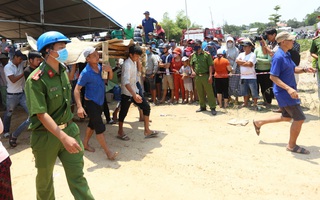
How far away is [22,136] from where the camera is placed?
605cm

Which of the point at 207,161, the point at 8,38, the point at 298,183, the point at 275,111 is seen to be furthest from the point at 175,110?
the point at 8,38

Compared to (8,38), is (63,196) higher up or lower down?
lower down

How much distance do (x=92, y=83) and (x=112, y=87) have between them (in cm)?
394

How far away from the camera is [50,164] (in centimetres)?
261

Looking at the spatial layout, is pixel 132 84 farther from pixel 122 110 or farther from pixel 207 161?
pixel 207 161

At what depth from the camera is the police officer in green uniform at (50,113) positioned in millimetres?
2484

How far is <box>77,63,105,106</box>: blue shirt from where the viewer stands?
4.34 metres

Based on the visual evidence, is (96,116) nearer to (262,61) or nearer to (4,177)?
(4,177)

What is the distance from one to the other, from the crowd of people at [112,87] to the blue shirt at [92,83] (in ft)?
0.05

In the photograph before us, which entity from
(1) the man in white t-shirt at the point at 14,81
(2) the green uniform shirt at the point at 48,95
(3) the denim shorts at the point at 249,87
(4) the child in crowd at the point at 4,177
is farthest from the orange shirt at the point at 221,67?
(4) the child in crowd at the point at 4,177

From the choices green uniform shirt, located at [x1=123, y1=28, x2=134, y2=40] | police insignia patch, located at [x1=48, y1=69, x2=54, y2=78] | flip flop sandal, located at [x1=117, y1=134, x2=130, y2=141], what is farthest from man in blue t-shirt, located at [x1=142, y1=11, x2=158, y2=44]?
police insignia patch, located at [x1=48, y1=69, x2=54, y2=78]

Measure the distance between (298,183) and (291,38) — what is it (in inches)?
86.1

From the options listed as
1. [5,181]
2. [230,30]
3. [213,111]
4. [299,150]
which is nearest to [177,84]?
[213,111]

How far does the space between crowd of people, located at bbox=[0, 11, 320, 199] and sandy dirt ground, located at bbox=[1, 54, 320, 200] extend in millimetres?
306
